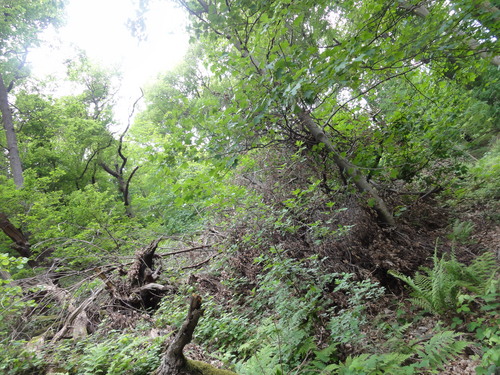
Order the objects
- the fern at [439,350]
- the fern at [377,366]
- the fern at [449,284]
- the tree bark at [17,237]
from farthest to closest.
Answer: the tree bark at [17,237] → the fern at [449,284] → the fern at [439,350] → the fern at [377,366]

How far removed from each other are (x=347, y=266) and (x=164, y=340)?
8.83 ft

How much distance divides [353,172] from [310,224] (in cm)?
115

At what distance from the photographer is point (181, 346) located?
2.23 metres

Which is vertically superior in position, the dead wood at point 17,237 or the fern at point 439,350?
the dead wood at point 17,237

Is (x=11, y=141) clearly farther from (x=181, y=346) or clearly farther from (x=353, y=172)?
(x=353, y=172)

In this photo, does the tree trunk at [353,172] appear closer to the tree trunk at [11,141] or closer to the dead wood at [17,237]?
the dead wood at [17,237]

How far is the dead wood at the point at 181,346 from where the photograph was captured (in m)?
2.23

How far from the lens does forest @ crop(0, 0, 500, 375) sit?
8.84 ft

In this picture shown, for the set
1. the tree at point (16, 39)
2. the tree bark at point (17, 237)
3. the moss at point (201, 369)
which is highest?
the tree at point (16, 39)

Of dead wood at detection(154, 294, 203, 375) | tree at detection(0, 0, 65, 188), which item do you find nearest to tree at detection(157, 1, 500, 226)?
dead wood at detection(154, 294, 203, 375)

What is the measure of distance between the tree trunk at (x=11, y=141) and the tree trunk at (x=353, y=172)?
36.9 ft

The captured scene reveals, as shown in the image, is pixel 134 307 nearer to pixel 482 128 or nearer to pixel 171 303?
pixel 171 303

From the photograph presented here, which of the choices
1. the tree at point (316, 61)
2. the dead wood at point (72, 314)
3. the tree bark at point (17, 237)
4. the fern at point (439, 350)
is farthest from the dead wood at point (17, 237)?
the fern at point (439, 350)

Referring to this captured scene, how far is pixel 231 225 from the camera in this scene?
518 cm
